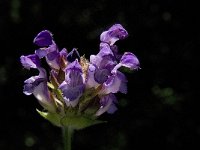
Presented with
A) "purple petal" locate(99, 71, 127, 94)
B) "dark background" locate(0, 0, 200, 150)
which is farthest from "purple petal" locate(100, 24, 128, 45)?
"dark background" locate(0, 0, 200, 150)

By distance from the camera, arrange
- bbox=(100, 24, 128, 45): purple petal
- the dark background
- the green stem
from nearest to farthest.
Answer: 1. the green stem
2. bbox=(100, 24, 128, 45): purple petal
3. the dark background

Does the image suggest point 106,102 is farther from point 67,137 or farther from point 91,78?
point 67,137

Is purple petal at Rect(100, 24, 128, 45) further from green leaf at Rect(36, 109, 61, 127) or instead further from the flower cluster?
green leaf at Rect(36, 109, 61, 127)

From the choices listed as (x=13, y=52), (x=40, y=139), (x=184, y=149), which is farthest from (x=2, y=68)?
(x=184, y=149)

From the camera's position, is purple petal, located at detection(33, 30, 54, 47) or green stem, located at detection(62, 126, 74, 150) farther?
purple petal, located at detection(33, 30, 54, 47)

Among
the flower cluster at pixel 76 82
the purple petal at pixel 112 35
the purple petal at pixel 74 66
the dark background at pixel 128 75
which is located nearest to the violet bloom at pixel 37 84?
the flower cluster at pixel 76 82

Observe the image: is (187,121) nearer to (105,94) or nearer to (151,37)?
(151,37)
